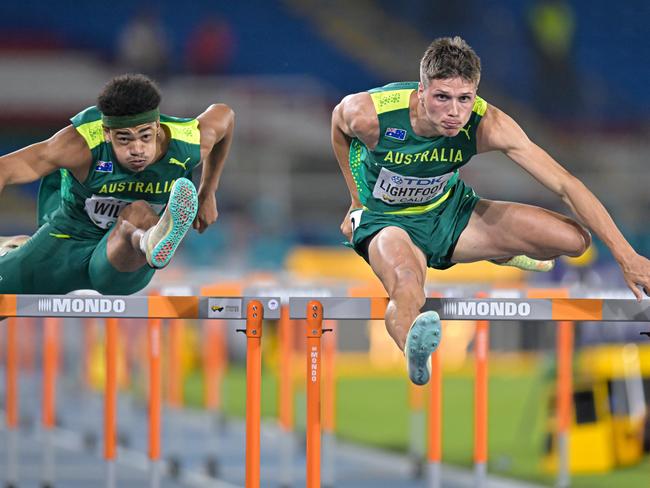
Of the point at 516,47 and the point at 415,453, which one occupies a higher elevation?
the point at 516,47

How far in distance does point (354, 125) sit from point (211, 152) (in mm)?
886

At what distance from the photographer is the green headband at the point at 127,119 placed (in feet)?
15.7

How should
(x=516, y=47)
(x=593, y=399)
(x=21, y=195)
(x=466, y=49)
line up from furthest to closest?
(x=516, y=47) → (x=21, y=195) → (x=593, y=399) → (x=466, y=49)

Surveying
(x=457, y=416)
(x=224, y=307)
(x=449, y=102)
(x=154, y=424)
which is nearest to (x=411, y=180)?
(x=449, y=102)

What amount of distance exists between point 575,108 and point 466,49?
13.1m

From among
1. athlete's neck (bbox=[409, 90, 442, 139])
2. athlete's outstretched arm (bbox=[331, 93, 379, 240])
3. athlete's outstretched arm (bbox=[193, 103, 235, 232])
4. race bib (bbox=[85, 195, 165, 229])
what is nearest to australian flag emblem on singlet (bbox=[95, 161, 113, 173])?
race bib (bbox=[85, 195, 165, 229])

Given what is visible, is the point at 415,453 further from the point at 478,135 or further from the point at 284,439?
the point at 478,135

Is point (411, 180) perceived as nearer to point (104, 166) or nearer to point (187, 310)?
point (187, 310)

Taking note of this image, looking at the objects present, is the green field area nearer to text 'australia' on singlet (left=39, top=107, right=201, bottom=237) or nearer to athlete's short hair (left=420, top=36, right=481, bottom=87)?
text 'australia' on singlet (left=39, top=107, right=201, bottom=237)

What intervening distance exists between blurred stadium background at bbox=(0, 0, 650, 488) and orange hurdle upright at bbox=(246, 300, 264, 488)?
9.50 meters

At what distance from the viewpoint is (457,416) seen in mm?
10969

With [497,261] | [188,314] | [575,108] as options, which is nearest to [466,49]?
[497,261]

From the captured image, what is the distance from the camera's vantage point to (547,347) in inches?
575

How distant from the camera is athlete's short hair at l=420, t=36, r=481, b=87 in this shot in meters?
4.43
